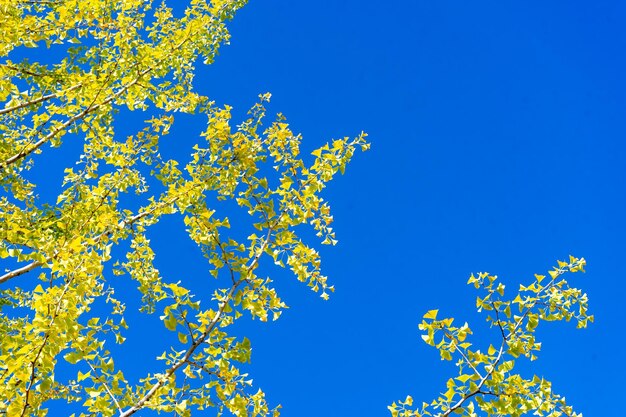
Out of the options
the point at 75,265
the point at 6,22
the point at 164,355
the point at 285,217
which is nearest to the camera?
the point at 75,265

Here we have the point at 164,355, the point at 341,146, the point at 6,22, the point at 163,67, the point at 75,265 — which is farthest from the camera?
the point at 163,67

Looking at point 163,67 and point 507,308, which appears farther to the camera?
point 163,67

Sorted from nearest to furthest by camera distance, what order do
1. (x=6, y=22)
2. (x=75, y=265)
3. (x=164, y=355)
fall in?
(x=75, y=265) → (x=164, y=355) → (x=6, y=22)

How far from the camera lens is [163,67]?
6.12m

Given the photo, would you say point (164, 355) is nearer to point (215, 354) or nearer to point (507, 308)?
point (215, 354)

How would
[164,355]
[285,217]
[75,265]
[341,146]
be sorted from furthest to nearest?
[341,146] → [285,217] → [164,355] → [75,265]

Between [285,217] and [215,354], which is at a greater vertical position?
[285,217]

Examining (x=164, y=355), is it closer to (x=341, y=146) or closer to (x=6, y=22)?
(x=341, y=146)

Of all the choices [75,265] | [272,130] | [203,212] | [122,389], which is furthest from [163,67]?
[122,389]

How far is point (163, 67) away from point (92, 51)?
1.01 metres

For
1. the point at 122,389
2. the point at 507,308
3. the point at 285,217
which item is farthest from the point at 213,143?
the point at 507,308

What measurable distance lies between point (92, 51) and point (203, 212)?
4194 mm

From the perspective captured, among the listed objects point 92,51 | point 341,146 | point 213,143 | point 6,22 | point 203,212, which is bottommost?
point 203,212

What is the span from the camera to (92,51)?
6344 millimetres
